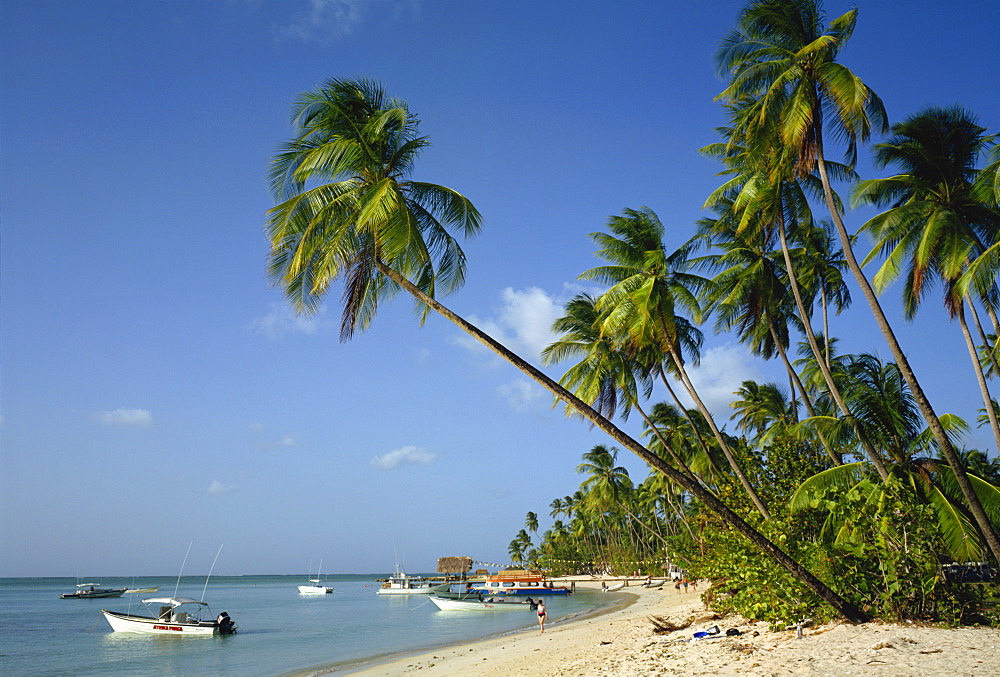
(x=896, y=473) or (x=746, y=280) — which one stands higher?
(x=746, y=280)

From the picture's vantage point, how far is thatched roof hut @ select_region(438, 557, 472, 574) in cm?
5703

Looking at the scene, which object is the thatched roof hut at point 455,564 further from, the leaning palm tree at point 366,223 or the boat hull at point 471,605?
the leaning palm tree at point 366,223

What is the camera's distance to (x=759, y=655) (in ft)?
33.8

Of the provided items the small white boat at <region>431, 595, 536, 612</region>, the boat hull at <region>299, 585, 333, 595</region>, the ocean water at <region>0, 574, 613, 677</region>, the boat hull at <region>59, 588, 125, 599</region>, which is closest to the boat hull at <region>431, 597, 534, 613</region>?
the small white boat at <region>431, 595, 536, 612</region>

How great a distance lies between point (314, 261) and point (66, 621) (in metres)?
45.7

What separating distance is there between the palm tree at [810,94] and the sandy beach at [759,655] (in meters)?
2.20

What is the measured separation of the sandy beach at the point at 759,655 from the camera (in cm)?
847

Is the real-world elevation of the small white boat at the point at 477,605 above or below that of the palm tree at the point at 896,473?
below

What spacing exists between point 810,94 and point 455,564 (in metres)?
52.8

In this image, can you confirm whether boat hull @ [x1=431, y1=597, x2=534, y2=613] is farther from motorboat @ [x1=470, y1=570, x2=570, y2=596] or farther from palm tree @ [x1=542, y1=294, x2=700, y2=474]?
palm tree @ [x1=542, y1=294, x2=700, y2=474]

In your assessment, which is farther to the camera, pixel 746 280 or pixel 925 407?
pixel 746 280

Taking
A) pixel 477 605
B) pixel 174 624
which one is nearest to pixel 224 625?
pixel 174 624

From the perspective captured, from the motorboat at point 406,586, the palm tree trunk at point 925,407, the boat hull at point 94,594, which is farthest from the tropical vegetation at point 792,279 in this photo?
the boat hull at point 94,594

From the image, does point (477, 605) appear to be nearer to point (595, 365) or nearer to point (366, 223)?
point (595, 365)
